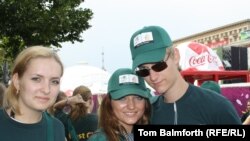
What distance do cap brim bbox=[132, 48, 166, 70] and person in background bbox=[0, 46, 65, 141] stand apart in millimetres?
511

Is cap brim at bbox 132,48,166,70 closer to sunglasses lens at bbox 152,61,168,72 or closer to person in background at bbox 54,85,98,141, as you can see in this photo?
sunglasses lens at bbox 152,61,168,72

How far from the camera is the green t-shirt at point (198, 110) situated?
8.00 feet

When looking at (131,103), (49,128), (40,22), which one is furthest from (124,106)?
(40,22)

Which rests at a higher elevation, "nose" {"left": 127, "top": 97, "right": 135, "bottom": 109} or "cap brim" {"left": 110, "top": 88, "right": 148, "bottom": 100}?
"cap brim" {"left": 110, "top": 88, "right": 148, "bottom": 100}

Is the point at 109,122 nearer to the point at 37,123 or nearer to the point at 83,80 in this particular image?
the point at 37,123

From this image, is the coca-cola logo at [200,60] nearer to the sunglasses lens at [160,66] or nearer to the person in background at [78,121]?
the person in background at [78,121]

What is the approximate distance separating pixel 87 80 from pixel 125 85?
28.8 ft

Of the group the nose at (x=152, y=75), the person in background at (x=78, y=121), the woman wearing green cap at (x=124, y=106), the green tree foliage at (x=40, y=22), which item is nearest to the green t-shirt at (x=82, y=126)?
the person in background at (x=78, y=121)

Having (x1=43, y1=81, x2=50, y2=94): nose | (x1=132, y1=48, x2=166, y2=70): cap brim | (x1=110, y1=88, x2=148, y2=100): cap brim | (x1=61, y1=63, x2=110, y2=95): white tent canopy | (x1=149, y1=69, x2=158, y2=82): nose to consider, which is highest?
(x1=61, y1=63, x2=110, y2=95): white tent canopy

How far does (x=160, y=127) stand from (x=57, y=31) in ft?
48.3

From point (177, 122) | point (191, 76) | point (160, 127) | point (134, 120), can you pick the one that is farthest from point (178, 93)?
point (191, 76)

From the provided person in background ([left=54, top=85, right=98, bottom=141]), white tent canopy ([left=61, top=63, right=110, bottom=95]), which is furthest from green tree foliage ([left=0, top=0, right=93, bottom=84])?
person in background ([left=54, top=85, right=98, bottom=141])

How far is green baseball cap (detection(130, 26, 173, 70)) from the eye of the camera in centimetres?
264

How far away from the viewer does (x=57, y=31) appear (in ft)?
53.7
